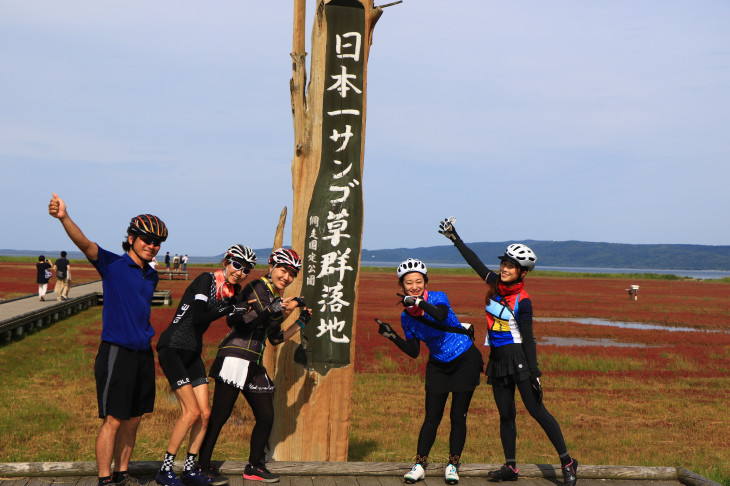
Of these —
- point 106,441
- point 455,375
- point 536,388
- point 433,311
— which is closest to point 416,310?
point 433,311

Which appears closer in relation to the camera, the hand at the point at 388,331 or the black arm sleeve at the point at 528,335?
the black arm sleeve at the point at 528,335

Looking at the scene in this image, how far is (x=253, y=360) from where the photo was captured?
559 cm

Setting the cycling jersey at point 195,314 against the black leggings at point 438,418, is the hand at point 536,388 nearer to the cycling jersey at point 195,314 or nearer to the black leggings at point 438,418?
the black leggings at point 438,418

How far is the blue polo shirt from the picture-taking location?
4789mm

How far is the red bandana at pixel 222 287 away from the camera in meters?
5.39

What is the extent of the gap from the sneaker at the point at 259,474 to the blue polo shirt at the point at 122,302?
1412 mm

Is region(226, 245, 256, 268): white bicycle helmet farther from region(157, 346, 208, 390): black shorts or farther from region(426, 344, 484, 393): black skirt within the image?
region(426, 344, 484, 393): black skirt

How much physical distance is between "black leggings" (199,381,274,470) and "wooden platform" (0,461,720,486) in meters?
0.26

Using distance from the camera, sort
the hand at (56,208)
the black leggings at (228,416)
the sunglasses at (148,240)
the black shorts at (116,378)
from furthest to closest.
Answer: the black leggings at (228,416)
the sunglasses at (148,240)
the black shorts at (116,378)
the hand at (56,208)

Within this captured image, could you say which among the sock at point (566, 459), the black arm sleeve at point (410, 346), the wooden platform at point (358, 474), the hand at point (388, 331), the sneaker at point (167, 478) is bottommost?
the wooden platform at point (358, 474)

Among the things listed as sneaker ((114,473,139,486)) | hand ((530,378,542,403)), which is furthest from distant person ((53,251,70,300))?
hand ((530,378,542,403))

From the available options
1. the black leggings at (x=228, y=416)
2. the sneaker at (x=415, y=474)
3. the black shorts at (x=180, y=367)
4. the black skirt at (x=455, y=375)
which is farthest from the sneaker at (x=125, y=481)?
the black skirt at (x=455, y=375)

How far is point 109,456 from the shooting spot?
482cm

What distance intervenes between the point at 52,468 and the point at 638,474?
197 inches
